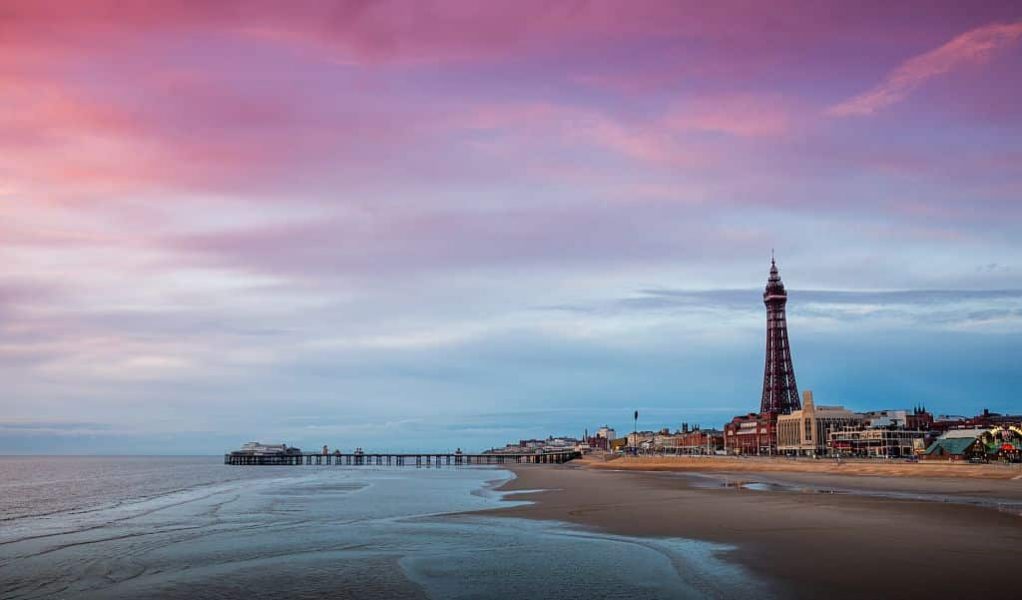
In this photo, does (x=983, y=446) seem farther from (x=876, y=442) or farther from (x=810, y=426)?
(x=810, y=426)

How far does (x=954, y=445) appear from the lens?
88750 millimetres

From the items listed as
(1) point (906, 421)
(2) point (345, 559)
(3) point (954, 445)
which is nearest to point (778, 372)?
(1) point (906, 421)

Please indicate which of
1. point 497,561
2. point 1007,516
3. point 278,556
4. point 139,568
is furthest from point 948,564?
point 139,568

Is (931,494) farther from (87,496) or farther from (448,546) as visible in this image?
(87,496)

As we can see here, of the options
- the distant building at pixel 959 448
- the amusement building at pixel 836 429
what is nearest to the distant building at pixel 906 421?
the amusement building at pixel 836 429

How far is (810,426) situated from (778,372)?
2611 centimetres

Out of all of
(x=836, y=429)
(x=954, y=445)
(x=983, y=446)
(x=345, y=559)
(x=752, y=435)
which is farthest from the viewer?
(x=752, y=435)

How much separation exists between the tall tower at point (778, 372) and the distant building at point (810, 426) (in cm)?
1041

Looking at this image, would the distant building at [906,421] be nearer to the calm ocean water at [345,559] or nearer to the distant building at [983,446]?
the distant building at [983,446]

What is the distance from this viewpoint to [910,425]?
454 feet

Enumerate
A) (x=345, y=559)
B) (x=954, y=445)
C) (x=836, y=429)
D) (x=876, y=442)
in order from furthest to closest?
(x=836, y=429)
(x=876, y=442)
(x=954, y=445)
(x=345, y=559)

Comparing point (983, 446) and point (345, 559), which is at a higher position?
point (345, 559)

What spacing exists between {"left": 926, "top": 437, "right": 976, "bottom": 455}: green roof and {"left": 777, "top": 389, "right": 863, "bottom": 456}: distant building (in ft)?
175

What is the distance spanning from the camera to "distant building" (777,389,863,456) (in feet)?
493
